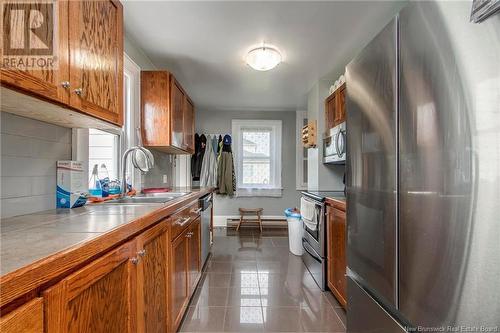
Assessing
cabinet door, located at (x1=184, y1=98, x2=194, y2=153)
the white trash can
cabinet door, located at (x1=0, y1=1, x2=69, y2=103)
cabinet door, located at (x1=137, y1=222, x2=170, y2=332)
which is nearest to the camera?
cabinet door, located at (x1=0, y1=1, x2=69, y2=103)

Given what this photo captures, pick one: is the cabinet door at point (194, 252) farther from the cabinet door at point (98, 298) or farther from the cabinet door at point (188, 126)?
the cabinet door at point (188, 126)

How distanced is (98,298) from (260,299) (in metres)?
1.60

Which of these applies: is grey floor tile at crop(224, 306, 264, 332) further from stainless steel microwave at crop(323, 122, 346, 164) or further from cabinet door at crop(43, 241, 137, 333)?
stainless steel microwave at crop(323, 122, 346, 164)

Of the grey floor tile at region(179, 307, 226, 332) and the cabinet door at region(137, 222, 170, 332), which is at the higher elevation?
the cabinet door at region(137, 222, 170, 332)

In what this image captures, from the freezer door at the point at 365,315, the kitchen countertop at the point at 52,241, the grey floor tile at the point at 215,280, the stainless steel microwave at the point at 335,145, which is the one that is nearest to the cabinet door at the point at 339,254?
the freezer door at the point at 365,315

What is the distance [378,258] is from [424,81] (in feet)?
2.44

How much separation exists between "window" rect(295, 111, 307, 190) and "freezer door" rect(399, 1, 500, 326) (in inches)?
152

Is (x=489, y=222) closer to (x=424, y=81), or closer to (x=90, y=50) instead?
(x=424, y=81)

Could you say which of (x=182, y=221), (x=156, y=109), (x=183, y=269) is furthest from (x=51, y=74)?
(x=156, y=109)

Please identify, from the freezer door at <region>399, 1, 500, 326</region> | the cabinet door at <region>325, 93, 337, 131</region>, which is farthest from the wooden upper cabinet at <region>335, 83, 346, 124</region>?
the freezer door at <region>399, 1, 500, 326</region>

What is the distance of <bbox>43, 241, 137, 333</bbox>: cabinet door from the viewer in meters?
0.56

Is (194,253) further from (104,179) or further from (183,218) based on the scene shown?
(104,179)

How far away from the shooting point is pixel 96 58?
1.20 m

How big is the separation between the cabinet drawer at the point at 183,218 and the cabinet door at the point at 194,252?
0.09 m
